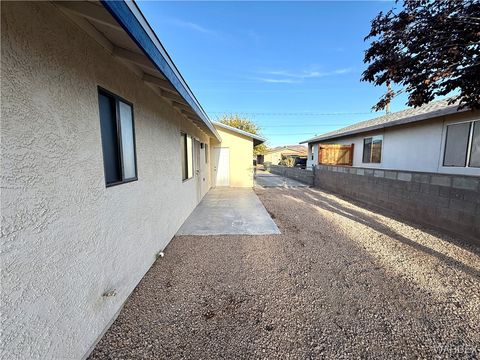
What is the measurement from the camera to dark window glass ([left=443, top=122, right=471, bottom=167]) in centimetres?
611

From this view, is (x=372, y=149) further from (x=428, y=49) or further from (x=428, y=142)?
(x=428, y=49)

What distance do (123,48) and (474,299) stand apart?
4.97 m

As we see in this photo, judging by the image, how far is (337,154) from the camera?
1220cm

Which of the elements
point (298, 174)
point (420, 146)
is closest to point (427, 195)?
point (420, 146)

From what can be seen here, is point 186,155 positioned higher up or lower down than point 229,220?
higher up

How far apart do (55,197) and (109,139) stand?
95 cm

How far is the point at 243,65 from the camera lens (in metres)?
15.4

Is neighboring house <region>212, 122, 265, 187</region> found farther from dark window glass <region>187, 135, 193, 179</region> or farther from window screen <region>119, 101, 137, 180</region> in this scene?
window screen <region>119, 101, 137, 180</region>

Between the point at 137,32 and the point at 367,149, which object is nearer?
the point at 137,32

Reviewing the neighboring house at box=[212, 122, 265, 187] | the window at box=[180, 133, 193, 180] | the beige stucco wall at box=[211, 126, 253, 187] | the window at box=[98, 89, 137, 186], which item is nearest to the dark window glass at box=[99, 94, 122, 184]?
the window at box=[98, 89, 137, 186]

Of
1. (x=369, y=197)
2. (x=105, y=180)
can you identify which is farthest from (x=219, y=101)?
(x=105, y=180)

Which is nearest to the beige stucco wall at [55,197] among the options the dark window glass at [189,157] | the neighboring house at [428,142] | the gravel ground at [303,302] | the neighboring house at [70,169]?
the neighboring house at [70,169]

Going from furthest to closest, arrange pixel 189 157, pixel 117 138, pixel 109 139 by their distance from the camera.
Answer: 1. pixel 189 157
2. pixel 117 138
3. pixel 109 139

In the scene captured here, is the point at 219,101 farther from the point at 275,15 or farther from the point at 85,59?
the point at 85,59
